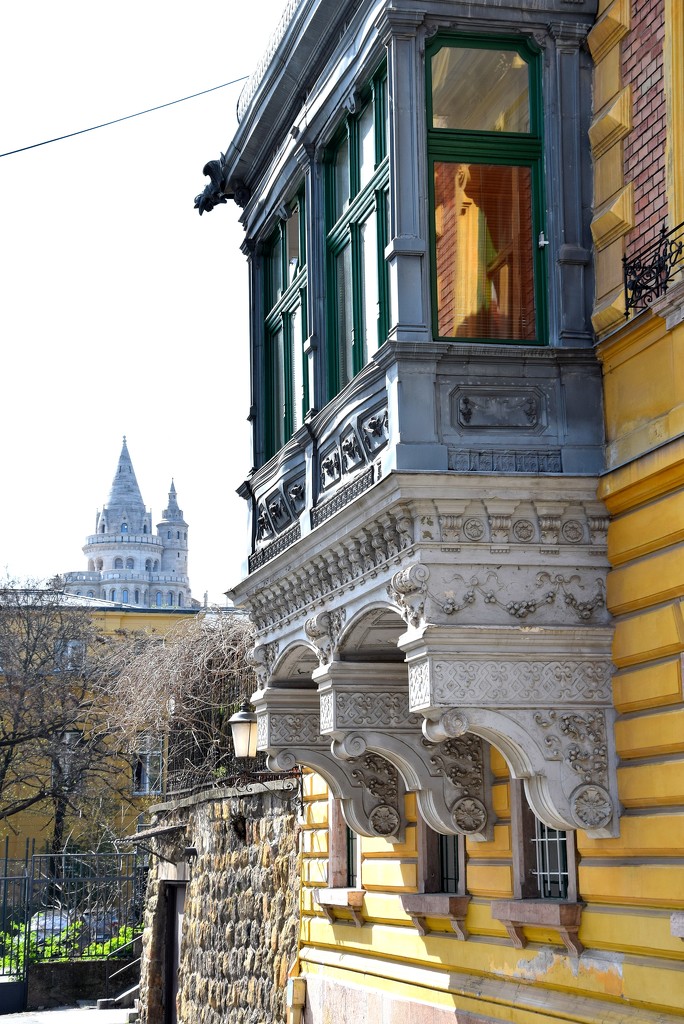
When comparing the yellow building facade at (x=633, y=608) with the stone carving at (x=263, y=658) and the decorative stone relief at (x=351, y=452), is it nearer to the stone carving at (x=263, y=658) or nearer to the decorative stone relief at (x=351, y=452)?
the decorative stone relief at (x=351, y=452)

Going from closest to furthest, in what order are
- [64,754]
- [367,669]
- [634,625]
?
1. [634,625]
2. [367,669]
3. [64,754]

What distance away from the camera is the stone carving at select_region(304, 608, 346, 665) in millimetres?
11703

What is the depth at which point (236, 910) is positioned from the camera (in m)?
18.0

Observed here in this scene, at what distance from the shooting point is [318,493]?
39.6 ft

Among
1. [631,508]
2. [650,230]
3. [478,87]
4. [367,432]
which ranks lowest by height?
[631,508]

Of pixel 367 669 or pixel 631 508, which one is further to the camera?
pixel 367 669

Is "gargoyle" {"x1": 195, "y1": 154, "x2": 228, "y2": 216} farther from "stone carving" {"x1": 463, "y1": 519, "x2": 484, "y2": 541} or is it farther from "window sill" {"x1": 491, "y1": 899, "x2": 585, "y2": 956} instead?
"window sill" {"x1": 491, "y1": 899, "x2": 585, "y2": 956}

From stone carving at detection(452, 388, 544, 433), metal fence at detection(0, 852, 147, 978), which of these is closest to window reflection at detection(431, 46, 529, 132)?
stone carving at detection(452, 388, 544, 433)

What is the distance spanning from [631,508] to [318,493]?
330cm

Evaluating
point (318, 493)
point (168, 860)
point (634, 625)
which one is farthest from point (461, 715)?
point (168, 860)

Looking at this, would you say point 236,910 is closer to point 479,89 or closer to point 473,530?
point 473,530

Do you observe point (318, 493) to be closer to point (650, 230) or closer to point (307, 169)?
point (307, 169)

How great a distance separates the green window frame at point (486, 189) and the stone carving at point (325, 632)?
2.68m

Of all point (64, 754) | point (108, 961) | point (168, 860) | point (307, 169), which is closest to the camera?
point (307, 169)
